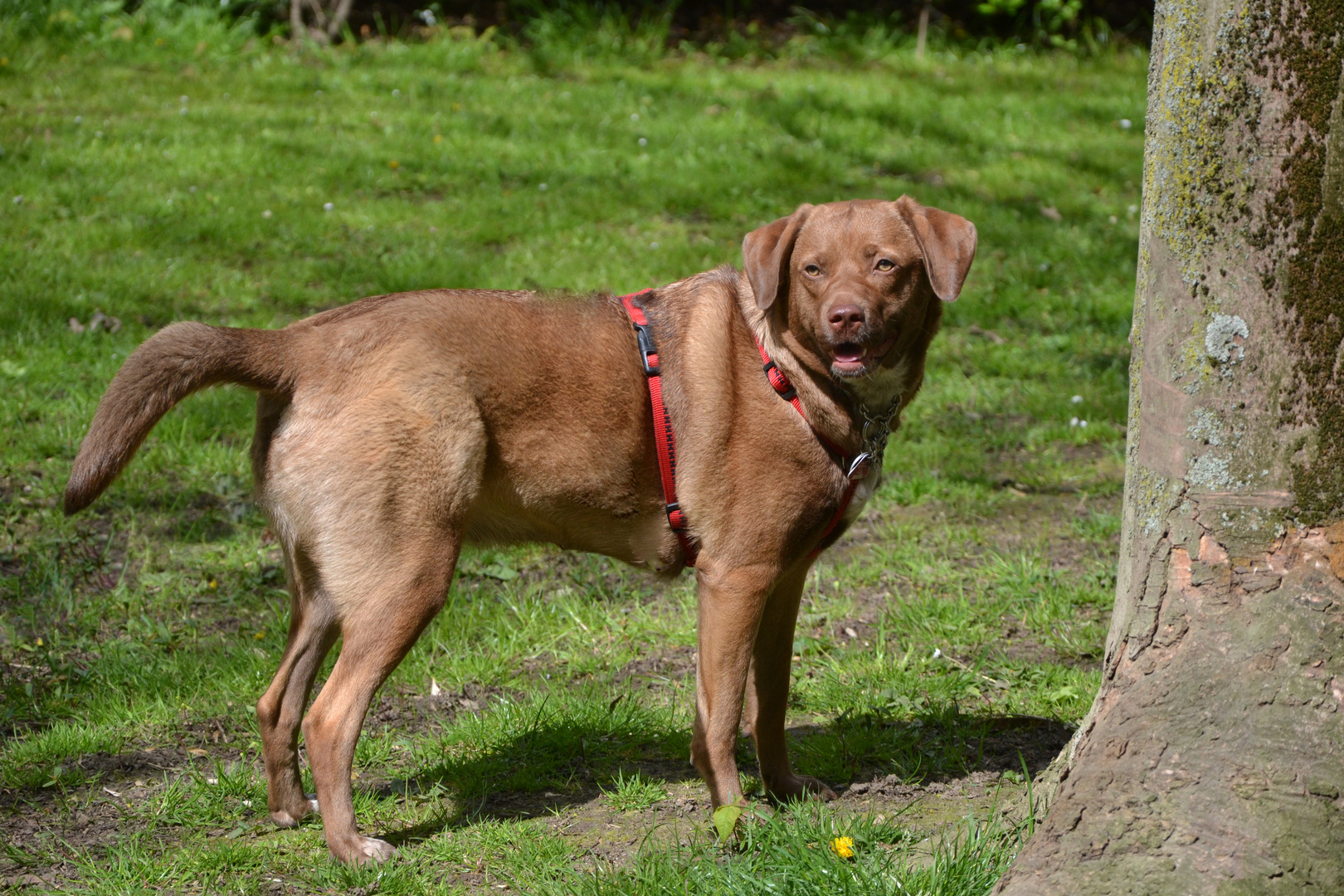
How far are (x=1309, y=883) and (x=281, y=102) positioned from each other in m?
9.75

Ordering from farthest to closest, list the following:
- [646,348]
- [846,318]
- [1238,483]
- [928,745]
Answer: [928,745] < [646,348] < [846,318] < [1238,483]

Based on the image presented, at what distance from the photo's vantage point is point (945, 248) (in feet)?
12.2

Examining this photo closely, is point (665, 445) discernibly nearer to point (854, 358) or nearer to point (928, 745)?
point (854, 358)

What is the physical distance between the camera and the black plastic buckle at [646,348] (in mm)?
3771

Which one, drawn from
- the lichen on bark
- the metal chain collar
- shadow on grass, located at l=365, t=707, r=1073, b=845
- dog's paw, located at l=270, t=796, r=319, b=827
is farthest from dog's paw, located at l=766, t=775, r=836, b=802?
the lichen on bark

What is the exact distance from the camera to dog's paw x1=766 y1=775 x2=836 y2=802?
3.86 metres

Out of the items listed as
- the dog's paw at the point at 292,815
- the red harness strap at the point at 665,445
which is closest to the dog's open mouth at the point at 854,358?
the red harness strap at the point at 665,445

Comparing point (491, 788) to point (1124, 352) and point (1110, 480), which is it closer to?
point (1110, 480)

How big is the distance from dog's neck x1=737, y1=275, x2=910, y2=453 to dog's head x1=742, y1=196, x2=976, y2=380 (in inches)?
1.2

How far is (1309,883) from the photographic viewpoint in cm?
255

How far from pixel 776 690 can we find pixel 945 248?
1509mm

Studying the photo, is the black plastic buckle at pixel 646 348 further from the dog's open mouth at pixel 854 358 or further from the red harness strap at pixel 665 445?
the dog's open mouth at pixel 854 358

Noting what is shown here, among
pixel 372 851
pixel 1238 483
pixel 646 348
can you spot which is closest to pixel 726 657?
pixel 646 348

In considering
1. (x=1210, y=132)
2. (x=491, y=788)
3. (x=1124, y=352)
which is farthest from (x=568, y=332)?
(x=1124, y=352)
